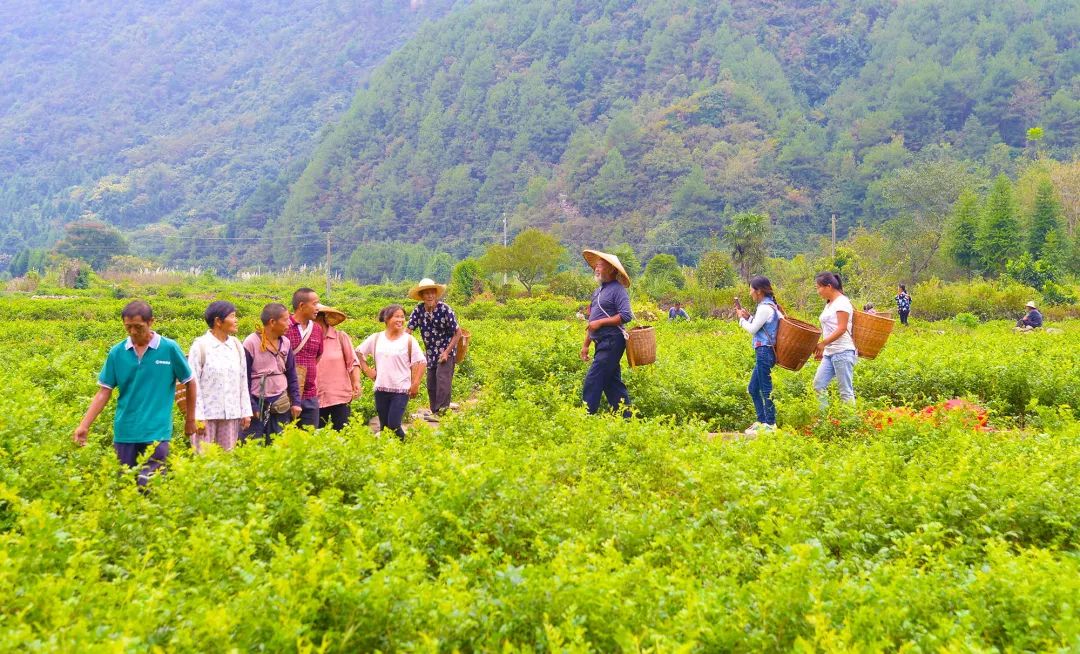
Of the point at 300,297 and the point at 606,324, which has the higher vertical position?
the point at 300,297

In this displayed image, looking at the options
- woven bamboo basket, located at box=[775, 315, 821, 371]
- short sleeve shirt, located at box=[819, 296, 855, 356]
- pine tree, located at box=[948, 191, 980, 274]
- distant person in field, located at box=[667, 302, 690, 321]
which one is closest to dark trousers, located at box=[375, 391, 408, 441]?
woven bamboo basket, located at box=[775, 315, 821, 371]

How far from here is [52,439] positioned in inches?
235

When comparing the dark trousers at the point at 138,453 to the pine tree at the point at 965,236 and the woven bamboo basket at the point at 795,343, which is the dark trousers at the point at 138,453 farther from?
the pine tree at the point at 965,236

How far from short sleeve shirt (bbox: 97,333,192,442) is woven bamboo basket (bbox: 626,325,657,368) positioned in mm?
4308

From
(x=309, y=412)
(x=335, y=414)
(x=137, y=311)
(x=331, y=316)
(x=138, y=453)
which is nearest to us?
(x=137, y=311)

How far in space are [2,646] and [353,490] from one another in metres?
2.38

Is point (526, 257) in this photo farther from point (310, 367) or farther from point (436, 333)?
point (310, 367)

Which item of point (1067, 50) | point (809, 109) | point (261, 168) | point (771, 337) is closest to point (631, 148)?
point (809, 109)

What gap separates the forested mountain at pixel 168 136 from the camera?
132 m

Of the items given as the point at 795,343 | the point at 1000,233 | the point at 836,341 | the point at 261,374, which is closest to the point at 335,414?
the point at 261,374

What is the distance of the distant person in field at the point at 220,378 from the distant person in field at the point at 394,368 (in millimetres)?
1536

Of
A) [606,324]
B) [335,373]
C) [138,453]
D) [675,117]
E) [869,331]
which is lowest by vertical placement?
[138,453]

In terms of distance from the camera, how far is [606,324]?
329 inches

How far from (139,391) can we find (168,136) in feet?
585
